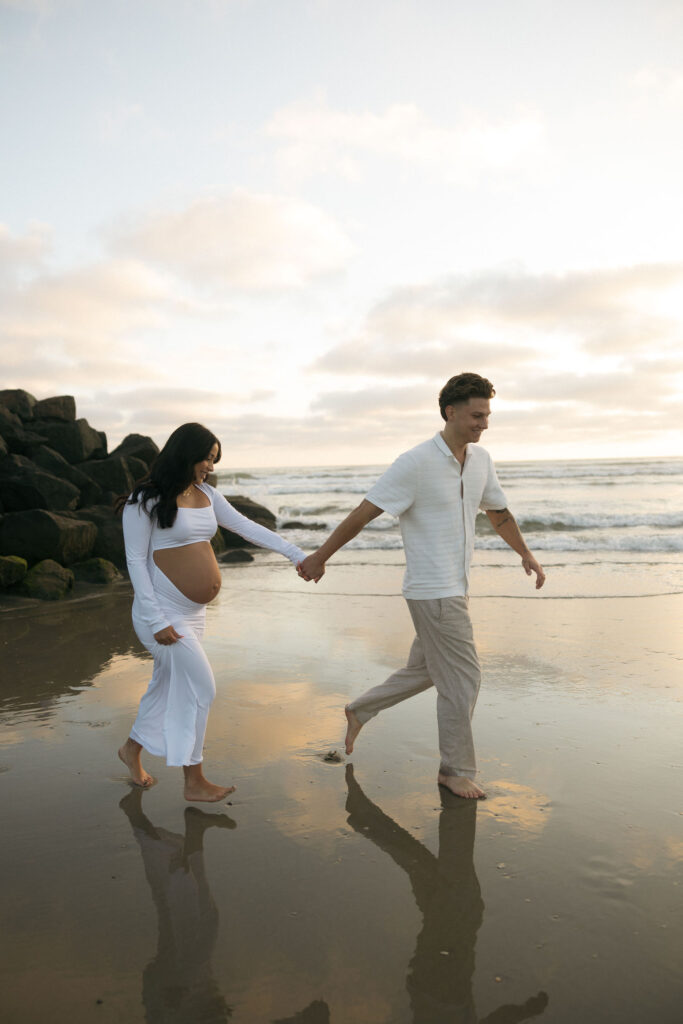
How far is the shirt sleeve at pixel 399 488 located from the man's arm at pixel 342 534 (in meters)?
0.05

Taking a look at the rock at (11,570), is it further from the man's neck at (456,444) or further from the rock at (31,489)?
the man's neck at (456,444)

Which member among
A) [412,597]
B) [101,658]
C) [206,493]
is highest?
[206,493]

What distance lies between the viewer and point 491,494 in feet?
14.1

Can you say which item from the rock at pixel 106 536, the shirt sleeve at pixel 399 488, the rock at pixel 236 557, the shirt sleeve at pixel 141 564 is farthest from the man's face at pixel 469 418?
the rock at pixel 236 557

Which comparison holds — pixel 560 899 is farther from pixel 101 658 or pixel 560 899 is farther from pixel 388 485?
pixel 101 658

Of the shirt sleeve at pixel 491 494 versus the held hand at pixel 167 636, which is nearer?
the held hand at pixel 167 636

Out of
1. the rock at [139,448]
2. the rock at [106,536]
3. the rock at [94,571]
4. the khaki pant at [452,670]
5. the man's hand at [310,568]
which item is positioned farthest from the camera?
the rock at [139,448]

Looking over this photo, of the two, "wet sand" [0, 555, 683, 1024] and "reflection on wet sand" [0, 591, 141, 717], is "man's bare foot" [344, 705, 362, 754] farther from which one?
"reflection on wet sand" [0, 591, 141, 717]

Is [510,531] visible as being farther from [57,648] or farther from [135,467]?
[135,467]

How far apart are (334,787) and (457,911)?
131cm

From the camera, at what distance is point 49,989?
7.99 feet

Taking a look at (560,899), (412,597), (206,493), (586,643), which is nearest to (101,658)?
(206,493)

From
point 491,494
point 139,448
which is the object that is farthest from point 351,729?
point 139,448

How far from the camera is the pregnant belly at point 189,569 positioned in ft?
13.0
